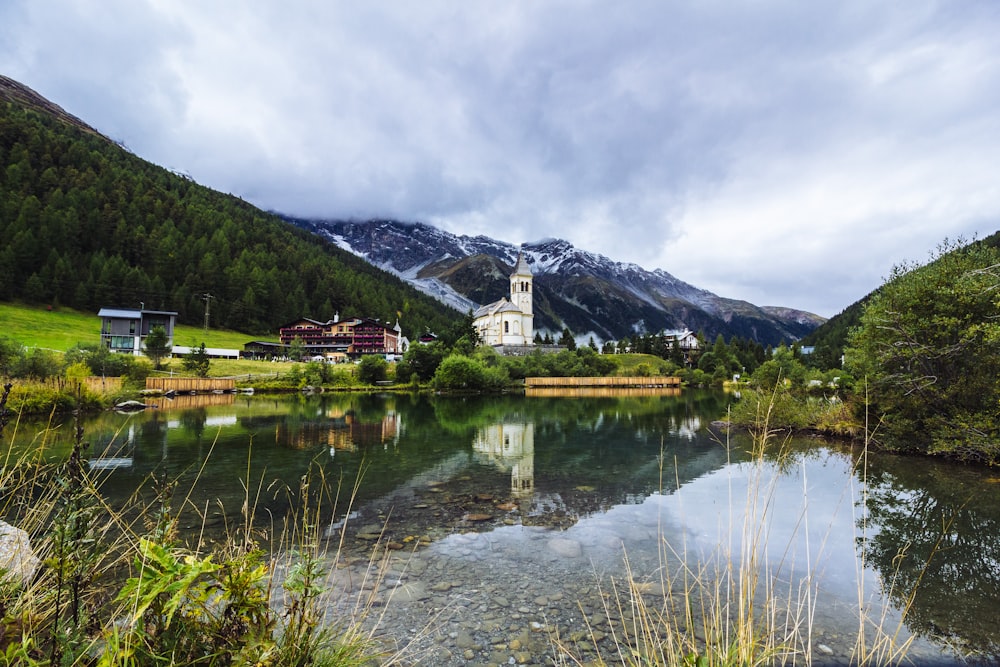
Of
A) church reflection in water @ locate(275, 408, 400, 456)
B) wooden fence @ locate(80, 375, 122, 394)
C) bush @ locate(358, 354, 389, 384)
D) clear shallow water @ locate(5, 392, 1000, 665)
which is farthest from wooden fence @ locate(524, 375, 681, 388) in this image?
clear shallow water @ locate(5, 392, 1000, 665)

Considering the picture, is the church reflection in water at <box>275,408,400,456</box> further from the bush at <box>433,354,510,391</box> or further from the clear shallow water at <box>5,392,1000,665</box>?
the bush at <box>433,354,510,391</box>

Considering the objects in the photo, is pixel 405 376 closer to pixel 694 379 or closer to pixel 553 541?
pixel 694 379

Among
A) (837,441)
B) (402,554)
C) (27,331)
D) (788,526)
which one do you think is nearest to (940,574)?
(788,526)

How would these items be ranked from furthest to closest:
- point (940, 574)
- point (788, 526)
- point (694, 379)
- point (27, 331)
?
1. point (694, 379)
2. point (27, 331)
3. point (788, 526)
4. point (940, 574)

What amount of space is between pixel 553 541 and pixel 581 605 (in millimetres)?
2481

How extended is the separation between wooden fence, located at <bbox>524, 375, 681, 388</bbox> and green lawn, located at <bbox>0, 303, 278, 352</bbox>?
194 feet

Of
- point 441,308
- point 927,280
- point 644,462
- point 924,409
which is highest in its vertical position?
point 441,308

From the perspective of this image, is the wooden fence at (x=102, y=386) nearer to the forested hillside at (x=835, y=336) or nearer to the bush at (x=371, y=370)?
the bush at (x=371, y=370)

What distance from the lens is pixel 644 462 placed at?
54.8ft

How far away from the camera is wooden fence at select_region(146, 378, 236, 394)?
47094 millimetres

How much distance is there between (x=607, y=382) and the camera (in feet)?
271

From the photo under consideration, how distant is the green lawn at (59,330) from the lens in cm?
5903

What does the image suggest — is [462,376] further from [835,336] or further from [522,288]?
[835,336]

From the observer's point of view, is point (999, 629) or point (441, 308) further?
point (441, 308)
